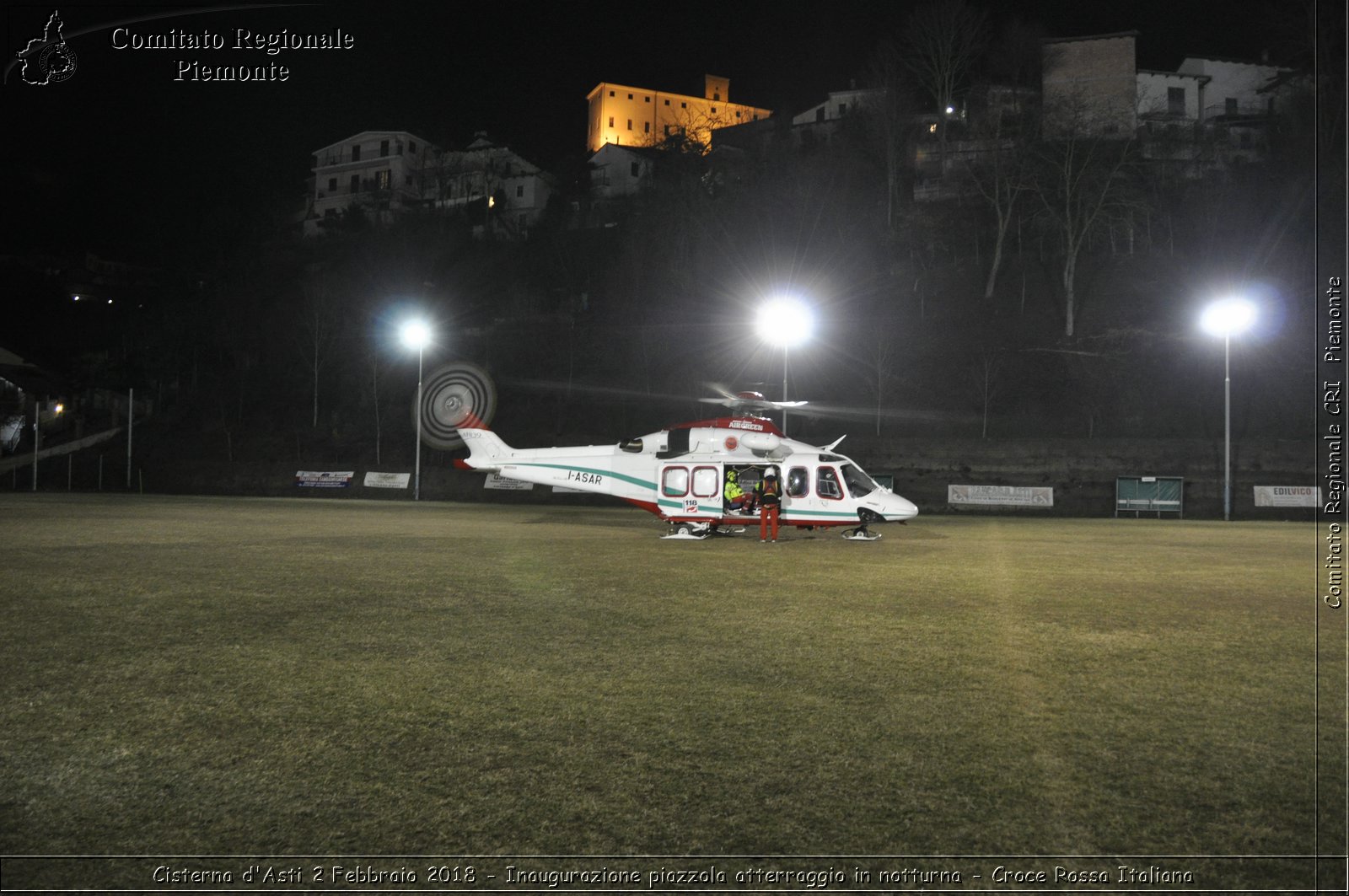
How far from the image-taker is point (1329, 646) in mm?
7973

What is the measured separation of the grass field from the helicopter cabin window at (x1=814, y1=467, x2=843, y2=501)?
7.16 meters

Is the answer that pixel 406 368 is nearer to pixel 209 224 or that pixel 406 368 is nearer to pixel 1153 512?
pixel 1153 512

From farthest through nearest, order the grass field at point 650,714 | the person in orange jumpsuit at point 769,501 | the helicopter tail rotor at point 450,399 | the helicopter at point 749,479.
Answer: the helicopter tail rotor at point 450,399
the helicopter at point 749,479
the person in orange jumpsuit at point 769,501
the grass field at point 650,714

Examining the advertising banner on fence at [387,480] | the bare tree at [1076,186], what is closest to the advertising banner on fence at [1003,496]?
the bare tree at [1076,186]

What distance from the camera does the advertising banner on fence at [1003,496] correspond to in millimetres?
34375

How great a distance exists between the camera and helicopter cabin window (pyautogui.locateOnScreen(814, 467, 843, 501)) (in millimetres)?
19781

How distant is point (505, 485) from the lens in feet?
130

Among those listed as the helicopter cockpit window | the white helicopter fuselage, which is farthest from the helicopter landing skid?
the helicopter cockpit window

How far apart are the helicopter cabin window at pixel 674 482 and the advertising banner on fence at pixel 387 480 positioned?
24.0 m

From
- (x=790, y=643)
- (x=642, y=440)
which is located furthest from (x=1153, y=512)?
(x=790, y=643)

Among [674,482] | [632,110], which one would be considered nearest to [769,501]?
[674,482]

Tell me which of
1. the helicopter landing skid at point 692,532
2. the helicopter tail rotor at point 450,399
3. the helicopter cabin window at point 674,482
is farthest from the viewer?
the helicopter tail rotor at point 450,399

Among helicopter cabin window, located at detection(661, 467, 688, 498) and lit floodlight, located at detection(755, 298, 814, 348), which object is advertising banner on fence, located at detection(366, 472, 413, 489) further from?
helicopter cabin window, located at detection(661, 467, 688, 498)

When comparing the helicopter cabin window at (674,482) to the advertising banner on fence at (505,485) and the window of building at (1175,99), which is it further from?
the window of building at (1175,99)
